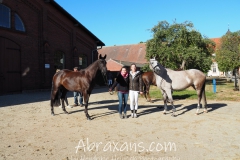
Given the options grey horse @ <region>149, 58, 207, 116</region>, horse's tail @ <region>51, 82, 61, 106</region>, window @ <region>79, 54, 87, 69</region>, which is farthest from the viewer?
window @ <region>79, 54, 87, 69</region>

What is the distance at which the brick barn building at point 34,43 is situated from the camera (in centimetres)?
1528

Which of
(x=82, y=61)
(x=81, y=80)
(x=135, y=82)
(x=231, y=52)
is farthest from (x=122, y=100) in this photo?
(x=82, y=61)

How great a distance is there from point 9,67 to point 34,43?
10.2 ft

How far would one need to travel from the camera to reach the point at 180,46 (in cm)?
2022

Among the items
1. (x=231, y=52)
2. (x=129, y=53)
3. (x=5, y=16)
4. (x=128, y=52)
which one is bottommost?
(x=231, y=52)

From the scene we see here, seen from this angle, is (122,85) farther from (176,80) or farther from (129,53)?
(129,53)

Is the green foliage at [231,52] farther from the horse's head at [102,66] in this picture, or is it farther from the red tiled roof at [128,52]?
the red tiled roof at [128,52]

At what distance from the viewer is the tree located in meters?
20.1

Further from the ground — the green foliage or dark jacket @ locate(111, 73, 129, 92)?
the green foliage

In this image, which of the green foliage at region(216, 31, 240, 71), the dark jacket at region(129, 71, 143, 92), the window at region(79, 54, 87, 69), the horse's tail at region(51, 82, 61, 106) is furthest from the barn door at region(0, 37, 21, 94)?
the green foliage at region(216, 31, 240, 71)

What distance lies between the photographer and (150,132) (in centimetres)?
539

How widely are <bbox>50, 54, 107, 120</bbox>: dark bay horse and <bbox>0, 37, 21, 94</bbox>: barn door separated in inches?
362

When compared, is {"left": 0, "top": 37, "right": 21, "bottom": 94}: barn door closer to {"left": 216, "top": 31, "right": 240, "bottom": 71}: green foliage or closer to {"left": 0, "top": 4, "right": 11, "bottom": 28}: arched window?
{"left": 0, "top": 4, "right": 11, "bottom": 28}: arched window

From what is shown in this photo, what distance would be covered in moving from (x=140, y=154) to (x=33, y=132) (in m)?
3.20
